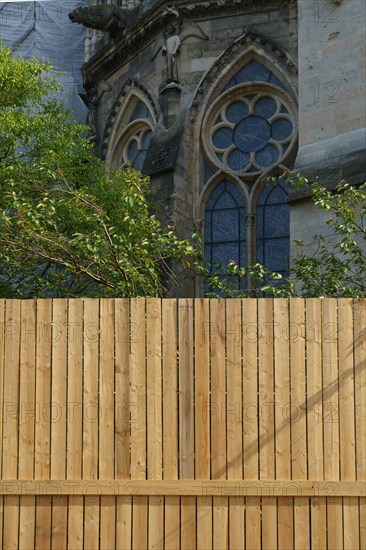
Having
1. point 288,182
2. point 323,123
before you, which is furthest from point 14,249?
point 323,123

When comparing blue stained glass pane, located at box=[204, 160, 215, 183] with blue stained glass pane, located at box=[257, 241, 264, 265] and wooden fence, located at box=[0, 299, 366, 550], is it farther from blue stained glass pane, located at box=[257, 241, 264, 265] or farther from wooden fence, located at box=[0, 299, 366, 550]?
wooden fence, located at box=[0, 299, 366, 550]

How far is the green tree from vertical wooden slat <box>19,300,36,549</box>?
4.77 feet

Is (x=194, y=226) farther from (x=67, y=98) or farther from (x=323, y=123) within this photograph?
(x=67, y=98)

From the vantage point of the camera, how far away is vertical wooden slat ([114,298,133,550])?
4820mm

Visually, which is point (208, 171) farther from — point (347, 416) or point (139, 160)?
point (347, 416)

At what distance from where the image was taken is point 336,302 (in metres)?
4.91

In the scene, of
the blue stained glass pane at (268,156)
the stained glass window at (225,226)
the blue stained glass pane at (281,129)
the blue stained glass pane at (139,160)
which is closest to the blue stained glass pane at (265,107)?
the blue stained glass pane at (281,129)

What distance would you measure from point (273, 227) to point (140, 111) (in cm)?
411

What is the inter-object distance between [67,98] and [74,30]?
201cm

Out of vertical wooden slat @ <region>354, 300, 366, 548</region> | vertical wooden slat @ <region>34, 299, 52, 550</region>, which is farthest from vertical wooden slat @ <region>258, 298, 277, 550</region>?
vertical wooden slat @ <region>34, 299, 52, 550</region>

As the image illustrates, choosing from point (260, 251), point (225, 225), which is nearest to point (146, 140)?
point (225, 225)

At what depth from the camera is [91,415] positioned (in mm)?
4914

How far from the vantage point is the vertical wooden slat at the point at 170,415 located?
4805 mm

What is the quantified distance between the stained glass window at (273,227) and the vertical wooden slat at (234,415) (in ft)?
30.7
